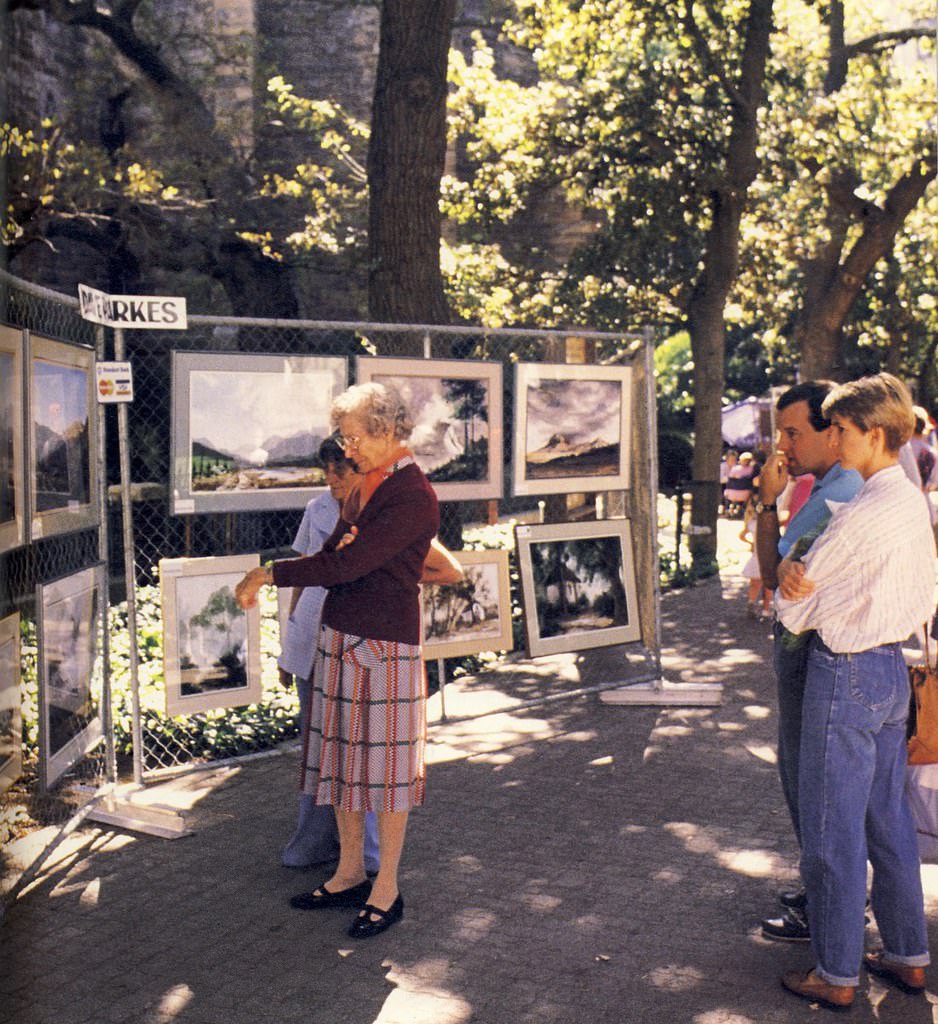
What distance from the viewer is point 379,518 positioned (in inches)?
192

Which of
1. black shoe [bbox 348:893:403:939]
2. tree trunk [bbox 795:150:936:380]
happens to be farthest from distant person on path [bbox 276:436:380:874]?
tree trunk [bbox 795:150:936:380]

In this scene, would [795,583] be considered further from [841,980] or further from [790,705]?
[841,980]

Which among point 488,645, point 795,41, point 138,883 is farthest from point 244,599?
point 795,41

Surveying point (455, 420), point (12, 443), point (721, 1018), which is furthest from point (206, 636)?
point (721, 1018)

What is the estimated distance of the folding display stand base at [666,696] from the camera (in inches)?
344

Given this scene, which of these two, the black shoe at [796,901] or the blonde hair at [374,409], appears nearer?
the blonde hair at [374,409]

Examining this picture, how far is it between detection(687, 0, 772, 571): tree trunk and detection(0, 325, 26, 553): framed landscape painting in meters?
11.3

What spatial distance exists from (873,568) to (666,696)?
468cm

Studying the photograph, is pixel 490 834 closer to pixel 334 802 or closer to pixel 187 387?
pixel 334 802

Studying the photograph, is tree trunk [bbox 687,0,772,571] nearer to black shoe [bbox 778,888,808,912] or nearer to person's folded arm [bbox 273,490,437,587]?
black shoe [bbox 778,888,808,912]

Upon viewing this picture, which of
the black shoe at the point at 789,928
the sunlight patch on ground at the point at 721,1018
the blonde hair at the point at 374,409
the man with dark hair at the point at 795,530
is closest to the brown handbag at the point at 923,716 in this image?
the man with dark hair at the point at 795,530

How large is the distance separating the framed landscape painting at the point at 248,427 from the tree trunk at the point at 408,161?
2876 millimetres

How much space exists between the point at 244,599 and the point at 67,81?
67.0 feet

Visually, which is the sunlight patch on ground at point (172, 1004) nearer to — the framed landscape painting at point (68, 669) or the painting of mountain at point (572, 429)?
the framed landscape painting at point (68, 669)
